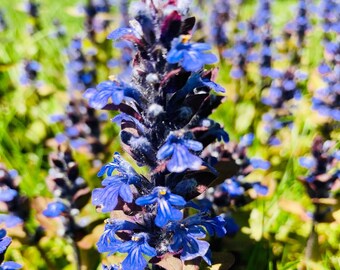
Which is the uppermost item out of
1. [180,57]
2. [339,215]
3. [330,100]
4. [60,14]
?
[180,57]

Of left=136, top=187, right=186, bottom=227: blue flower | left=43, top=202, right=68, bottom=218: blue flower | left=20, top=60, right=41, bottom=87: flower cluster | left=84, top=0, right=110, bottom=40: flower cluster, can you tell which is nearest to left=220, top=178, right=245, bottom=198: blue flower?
left=43, top=202, right=68, bottom=218: blue flower

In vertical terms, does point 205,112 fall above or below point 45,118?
above

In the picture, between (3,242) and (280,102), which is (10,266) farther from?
(280,102)

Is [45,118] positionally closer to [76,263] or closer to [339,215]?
[76,263]

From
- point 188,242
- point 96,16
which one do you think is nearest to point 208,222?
point 188,242

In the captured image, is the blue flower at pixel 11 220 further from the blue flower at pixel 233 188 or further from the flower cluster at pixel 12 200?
the blue flower at pixel 233 188

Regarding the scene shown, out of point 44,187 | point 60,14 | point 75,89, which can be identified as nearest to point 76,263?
point 44,187

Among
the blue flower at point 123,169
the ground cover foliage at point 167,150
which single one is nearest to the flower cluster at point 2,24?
the ground cover foliage at point 167,150
